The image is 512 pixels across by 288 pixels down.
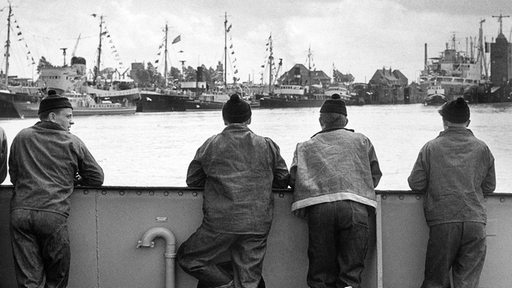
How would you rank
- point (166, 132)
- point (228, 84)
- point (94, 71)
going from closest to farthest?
point (166, 132) → point (94, 71) → point (228, 84)

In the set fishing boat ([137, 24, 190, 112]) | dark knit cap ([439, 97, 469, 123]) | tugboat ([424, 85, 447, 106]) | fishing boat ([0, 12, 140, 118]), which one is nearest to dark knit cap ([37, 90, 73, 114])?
dark knit cap ([439, 97, 469, 123])

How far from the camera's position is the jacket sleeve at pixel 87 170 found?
11.5 ft

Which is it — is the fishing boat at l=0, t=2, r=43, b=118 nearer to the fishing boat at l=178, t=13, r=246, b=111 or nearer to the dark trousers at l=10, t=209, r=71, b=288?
the fishing boat at l=178, t=13, r=246, b=111

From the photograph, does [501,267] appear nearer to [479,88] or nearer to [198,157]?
[198,157]

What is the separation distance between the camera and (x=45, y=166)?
11.1 ft

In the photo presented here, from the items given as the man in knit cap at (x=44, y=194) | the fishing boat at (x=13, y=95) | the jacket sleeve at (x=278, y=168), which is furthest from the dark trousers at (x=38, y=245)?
the fishing boat at (x=13, y=95)

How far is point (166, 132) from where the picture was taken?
39.0 meters

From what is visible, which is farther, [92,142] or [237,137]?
[92,142]

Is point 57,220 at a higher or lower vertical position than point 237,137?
lower

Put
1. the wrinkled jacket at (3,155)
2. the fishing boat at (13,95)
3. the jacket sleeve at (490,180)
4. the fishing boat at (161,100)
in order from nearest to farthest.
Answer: the jacket sleeve at (490,180), the wrinkled jacket at (3,155), the fishing boat at (13,95), the fishing boat at (161,100)

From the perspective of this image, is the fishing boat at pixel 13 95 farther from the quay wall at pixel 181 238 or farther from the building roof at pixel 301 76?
the quay wall at pixel 181 238

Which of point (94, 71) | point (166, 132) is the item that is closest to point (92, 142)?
point (166, 132)

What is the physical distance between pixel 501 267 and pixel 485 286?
5.4 inches

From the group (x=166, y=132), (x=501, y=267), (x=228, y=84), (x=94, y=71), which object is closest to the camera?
(x=501, y=267)
